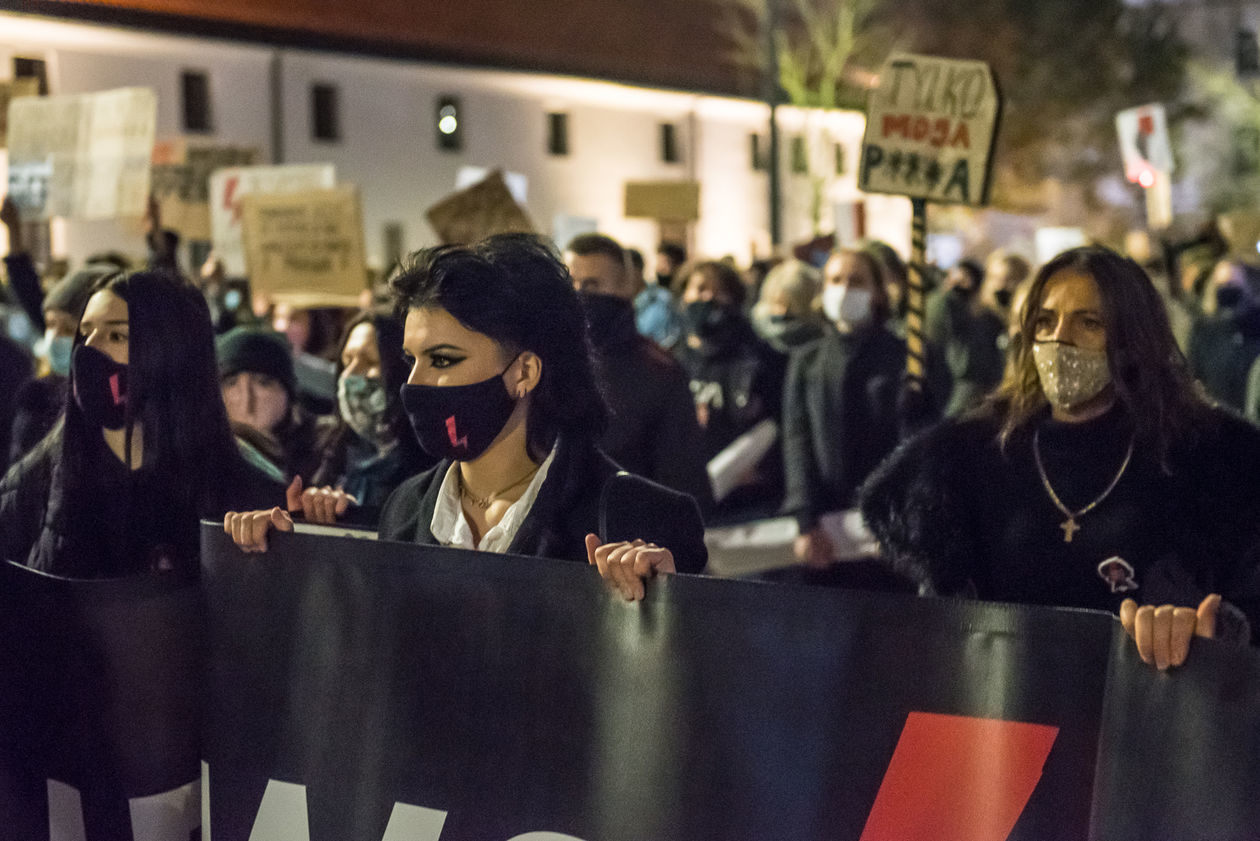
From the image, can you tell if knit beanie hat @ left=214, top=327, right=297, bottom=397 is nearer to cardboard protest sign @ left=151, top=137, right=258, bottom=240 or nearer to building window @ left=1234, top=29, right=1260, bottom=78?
cardboard protest sign @ left=151, top=137, right=258, bottom=240

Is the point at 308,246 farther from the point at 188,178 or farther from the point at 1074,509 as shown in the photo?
the point at 1074,509

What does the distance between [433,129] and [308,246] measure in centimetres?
3564

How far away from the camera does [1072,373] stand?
4090mm

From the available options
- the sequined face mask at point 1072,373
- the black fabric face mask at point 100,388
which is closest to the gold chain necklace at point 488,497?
the black fabric face mask at point 100,388

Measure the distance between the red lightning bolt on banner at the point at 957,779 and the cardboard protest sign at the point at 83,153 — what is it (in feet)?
24.6

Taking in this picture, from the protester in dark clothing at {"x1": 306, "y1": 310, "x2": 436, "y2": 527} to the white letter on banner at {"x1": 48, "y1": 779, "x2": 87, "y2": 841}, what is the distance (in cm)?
153

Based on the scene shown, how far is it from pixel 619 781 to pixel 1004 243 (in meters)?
17.7

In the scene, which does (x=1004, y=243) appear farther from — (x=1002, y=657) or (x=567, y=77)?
(x=567, y=77)

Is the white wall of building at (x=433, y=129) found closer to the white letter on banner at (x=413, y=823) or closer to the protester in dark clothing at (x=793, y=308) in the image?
the protester in dark clothing at (x=793, y=308)

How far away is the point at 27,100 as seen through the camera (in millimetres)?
10820

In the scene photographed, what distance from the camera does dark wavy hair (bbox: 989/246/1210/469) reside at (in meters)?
3.99

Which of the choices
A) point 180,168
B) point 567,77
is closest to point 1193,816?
point 180,168

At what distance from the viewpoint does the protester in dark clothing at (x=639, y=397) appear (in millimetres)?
6020

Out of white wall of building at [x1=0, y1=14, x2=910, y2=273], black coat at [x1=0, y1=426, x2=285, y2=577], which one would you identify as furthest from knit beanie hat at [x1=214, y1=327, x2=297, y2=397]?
white wall of building at [x1=0, y1=14, x2=910, y2=273]
